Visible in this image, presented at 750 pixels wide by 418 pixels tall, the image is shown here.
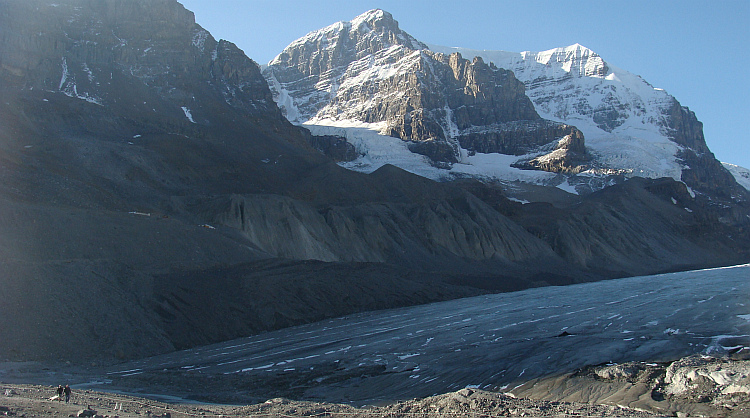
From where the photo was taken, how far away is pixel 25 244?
55656 mm

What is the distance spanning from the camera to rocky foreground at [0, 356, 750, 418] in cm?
2283

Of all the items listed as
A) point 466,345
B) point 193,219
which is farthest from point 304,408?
point 193,219

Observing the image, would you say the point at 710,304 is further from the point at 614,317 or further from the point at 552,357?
the point at 552,357

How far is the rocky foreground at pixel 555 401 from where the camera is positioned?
22.8 m

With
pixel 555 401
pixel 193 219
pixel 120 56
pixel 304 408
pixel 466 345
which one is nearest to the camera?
pixel 555 401

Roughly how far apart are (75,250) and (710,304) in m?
49.5

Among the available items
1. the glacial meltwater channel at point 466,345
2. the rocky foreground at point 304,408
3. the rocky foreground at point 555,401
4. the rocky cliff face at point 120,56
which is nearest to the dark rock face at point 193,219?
the rocky cliff face at point 120,56

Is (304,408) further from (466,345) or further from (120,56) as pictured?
(120,56)

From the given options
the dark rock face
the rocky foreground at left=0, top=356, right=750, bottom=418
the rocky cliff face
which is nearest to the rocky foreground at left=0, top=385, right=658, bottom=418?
the rocky foreground at left=0, top=356, right=750, bottom=418

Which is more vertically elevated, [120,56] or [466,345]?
[120,56]

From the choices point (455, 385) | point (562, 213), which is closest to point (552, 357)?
point (455, 385)

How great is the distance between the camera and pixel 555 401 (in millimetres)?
25266

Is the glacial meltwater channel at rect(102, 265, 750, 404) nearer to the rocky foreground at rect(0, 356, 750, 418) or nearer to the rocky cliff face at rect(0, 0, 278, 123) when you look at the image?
the rocky foreground at rect(0, 356, 750, 418)

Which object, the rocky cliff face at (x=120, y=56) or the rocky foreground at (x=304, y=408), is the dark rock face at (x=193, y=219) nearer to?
the rocky cliff face at (x=120, y=56)
